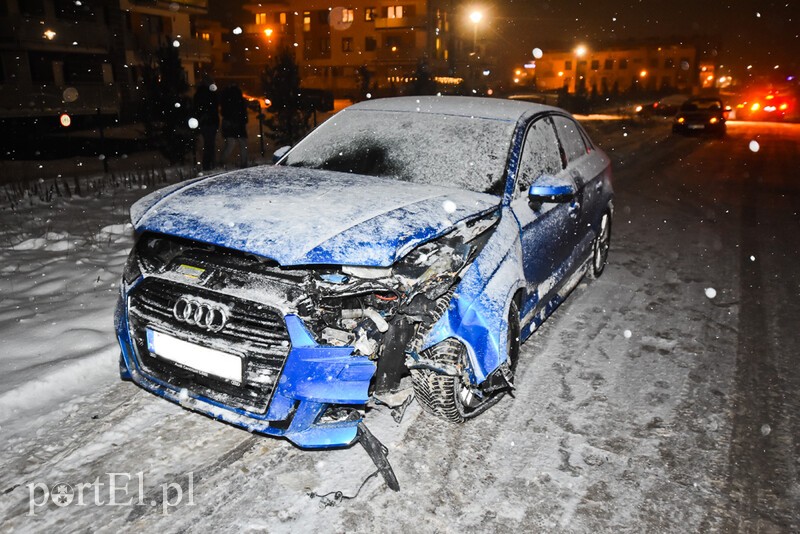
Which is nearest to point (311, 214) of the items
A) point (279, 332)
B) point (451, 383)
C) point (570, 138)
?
point (279, 332)

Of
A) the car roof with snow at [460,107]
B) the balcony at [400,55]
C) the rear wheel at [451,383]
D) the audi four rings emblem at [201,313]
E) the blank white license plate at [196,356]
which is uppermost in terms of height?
the balcony at [400,55]

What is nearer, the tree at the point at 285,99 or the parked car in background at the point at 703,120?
the tree at the point at 285,99

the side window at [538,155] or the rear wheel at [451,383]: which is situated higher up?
the side window at [538,155]

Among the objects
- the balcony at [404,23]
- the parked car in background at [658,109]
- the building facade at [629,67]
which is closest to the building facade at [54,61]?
the parked car in background at [658,109]

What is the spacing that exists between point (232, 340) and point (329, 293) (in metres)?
0.50

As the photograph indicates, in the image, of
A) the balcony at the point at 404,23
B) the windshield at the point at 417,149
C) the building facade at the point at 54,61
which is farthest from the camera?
the balcony at the point at 404,23

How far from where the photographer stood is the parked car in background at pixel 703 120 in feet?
73.2

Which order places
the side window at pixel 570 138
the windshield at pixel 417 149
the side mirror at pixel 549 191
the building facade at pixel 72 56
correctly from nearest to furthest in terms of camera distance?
the side mirror at pixel 549 191, the windshield at pixel 417 149, the side window at pixel 570 138, the building facade at pixel 72 56

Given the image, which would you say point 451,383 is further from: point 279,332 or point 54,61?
point 54,61

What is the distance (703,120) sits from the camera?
876 inches

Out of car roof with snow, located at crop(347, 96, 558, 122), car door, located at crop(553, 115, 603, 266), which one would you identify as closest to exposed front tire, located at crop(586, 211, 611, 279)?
car door, located at crop(553, 115, 603, 266)

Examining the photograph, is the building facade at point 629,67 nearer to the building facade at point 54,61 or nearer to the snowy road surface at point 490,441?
the building facade at point 54,61

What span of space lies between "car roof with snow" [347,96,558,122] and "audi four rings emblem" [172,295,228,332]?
253 cm

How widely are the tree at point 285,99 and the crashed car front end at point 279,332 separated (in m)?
11.2
